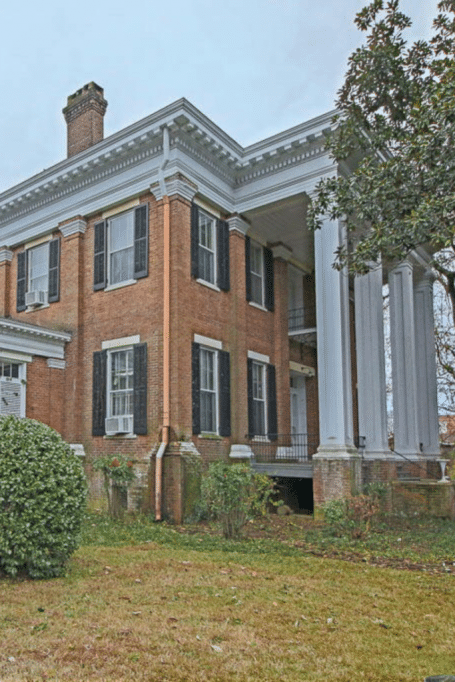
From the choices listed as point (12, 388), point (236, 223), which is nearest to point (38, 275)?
point (12, 388)

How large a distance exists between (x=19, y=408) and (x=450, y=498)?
10377mm

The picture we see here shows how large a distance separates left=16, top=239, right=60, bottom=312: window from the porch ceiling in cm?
545

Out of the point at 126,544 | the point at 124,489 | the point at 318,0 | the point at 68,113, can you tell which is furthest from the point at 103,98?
the point at 126,544

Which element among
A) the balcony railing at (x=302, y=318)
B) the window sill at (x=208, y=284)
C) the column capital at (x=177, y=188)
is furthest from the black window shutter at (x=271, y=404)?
the column capital at (x=177, y=188)

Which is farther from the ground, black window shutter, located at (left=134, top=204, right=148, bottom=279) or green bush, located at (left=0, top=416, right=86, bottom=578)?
black window shutter, located at (left=134, top=204, right=148, bottom=279)

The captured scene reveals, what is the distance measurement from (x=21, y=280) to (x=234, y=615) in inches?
554

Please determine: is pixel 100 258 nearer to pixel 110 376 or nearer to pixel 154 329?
pixel 154 329

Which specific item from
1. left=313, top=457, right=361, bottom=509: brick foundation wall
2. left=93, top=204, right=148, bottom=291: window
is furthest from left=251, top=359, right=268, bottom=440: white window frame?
left=93, top=204, right=148, bottom=291: window

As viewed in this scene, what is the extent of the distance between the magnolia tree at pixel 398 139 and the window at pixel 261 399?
5789 mm

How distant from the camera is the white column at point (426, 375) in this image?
20.0m

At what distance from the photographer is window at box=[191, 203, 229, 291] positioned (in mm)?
14492

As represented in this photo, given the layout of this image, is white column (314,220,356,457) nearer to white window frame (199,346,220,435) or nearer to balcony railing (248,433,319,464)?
balcony railing (248,433,319,464)

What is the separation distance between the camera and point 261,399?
16.3 m

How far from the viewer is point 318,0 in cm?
942
